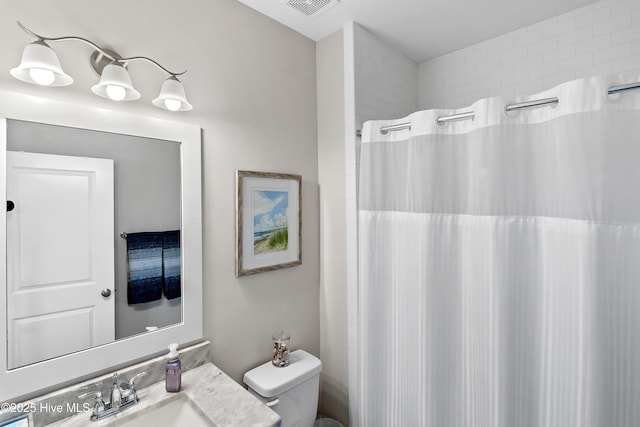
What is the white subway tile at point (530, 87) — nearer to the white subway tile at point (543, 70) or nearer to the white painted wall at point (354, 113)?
the white subway tile at point (543, 70)

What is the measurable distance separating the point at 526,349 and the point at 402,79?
5.63 ft

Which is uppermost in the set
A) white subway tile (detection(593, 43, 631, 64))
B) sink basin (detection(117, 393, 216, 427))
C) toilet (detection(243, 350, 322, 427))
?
white subway tile (detection(593, 43, 631, 64))

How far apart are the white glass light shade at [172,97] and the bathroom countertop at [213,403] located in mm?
1097

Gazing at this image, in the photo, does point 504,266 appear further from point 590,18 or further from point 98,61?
point 98,61

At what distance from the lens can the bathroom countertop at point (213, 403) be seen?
1052mm

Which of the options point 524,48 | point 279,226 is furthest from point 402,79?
point 279,226

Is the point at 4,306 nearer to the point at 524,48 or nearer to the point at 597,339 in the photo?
the point at 597,339

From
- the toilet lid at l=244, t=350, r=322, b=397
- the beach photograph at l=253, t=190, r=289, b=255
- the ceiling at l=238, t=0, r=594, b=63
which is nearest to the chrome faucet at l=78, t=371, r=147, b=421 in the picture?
the toilet lid at l=244, t=350, r=322, b=397

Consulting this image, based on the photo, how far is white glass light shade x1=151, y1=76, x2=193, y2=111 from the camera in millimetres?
1229

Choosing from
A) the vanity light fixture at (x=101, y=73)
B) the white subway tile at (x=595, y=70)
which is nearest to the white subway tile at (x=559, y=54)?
the white subway tile at (x=595, y=70)

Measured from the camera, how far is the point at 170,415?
117 centimetres

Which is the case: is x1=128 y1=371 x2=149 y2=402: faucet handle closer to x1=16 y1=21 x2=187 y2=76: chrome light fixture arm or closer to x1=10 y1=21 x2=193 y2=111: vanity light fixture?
x1=10 y1=21 x2=193 y2=111: vanity light fixture

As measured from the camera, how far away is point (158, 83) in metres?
1.30

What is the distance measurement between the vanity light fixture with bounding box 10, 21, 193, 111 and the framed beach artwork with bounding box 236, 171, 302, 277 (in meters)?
0.45
